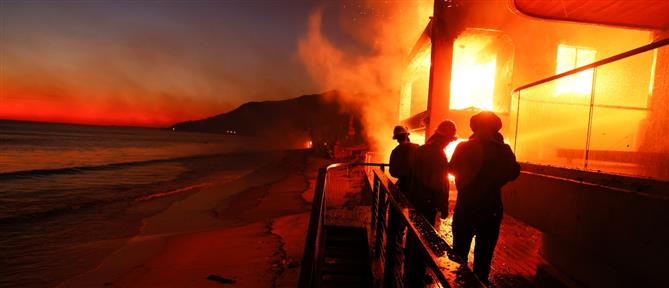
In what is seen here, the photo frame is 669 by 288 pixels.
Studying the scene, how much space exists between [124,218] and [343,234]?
1188cm

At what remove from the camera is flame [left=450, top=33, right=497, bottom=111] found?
376 inches

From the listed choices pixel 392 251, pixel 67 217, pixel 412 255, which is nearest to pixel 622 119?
pixel 392 251

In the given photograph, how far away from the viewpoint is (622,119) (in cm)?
445

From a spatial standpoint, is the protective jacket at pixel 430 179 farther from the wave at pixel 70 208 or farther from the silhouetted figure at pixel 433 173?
the wave at pixel 70 208

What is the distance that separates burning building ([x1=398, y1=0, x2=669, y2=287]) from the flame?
478mm

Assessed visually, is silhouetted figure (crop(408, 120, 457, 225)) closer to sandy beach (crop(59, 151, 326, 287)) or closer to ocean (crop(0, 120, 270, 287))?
sandy beach (crop(59, 151, 326, 287))

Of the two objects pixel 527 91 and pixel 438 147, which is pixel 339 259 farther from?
pixel 527 91

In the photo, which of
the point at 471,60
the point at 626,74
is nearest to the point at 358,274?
the point at 626,74

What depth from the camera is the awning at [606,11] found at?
19.5 feet

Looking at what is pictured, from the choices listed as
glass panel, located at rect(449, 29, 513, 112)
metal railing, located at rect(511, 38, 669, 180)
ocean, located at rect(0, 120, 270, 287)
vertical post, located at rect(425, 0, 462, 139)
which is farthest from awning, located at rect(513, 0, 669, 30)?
ocean, located at rect(0, 120, 270, 287)

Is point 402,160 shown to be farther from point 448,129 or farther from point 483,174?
point 483,174

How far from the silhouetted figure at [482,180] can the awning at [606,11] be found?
479cm

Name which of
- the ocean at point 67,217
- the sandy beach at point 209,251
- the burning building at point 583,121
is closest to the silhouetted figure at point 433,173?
the burning building at point 583,121

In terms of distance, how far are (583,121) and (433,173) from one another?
2.07m
